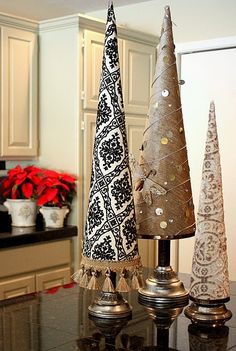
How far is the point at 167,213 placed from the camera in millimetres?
1391

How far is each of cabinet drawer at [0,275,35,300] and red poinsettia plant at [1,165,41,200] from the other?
48cm

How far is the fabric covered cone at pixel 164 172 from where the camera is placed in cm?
139

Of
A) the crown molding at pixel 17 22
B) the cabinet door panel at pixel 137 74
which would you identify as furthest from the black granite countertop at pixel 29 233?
the crown molding at pixel 17 22

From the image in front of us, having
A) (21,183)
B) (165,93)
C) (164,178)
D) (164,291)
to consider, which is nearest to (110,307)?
(164,291)

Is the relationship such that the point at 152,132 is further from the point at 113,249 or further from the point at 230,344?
the point at 230,344

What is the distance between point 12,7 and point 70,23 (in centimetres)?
70

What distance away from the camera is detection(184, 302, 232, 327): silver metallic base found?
1325mm

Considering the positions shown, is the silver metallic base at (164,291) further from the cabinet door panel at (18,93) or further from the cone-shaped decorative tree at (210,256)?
the cabinet door panel at (18,93)

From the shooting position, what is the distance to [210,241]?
53.4 inches

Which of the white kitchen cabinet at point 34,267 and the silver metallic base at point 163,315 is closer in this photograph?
the silver metallic base at point 163,315

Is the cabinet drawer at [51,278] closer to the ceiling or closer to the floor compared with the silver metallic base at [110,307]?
closer to the floor

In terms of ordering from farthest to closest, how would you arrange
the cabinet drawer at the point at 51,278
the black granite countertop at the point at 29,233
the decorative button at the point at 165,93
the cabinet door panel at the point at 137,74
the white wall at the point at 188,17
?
1. the cabinet door panel at the point at 137,74
2. the white wall at the point at 188,17
3. the cabinet drawer at the point at 51,278
4. the black granite countertop at the point at 29,233
5. the decorative button at the point at 165,93

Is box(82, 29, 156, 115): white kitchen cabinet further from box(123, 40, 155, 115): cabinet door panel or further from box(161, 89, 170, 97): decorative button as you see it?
box(161, 89, 170, 97): decorative button

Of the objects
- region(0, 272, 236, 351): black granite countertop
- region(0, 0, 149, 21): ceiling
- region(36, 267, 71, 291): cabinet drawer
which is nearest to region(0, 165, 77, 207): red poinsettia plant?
region(36, 267, 71, 291): cabinet drawer
